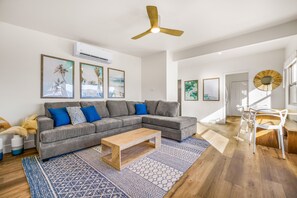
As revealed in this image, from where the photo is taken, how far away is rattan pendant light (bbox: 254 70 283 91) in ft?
12.7


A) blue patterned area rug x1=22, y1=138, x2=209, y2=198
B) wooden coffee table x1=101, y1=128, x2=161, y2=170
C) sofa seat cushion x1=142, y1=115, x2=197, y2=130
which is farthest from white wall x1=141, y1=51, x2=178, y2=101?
blue patterned area rug x1=22, y1=138, x2=209, y2=198

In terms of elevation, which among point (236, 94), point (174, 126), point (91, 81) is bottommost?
point (174, 126)

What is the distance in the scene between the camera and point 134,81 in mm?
4914

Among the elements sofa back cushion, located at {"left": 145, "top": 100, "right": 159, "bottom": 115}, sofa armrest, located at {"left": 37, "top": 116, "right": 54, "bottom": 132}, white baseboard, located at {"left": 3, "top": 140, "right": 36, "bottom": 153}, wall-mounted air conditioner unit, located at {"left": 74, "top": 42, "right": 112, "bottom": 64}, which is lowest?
white baseboard, located at {"left": 3, "top": 140, "right": 36, "bottom": 153}

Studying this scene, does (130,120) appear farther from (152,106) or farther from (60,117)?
(60,117)

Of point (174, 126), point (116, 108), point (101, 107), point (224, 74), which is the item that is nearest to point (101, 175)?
point (174, 126)

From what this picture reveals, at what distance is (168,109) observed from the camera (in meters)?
3.76

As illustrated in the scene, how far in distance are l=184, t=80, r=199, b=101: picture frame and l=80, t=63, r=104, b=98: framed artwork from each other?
3.58 metres

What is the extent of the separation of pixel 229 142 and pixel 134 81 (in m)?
3.45

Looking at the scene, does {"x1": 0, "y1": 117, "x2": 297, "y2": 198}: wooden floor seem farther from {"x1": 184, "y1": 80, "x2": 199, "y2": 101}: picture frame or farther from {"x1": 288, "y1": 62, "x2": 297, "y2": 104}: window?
{"x1": 184, "y1": 80, "x2": 199, "y2": 101}: picture frame

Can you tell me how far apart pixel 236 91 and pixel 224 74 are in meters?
3.00

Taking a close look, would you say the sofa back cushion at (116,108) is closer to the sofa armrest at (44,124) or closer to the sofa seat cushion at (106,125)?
the sofa seat cushion at (106,125)

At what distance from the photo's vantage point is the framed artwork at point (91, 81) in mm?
3564

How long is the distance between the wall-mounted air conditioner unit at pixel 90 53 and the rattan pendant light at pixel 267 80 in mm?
4618
